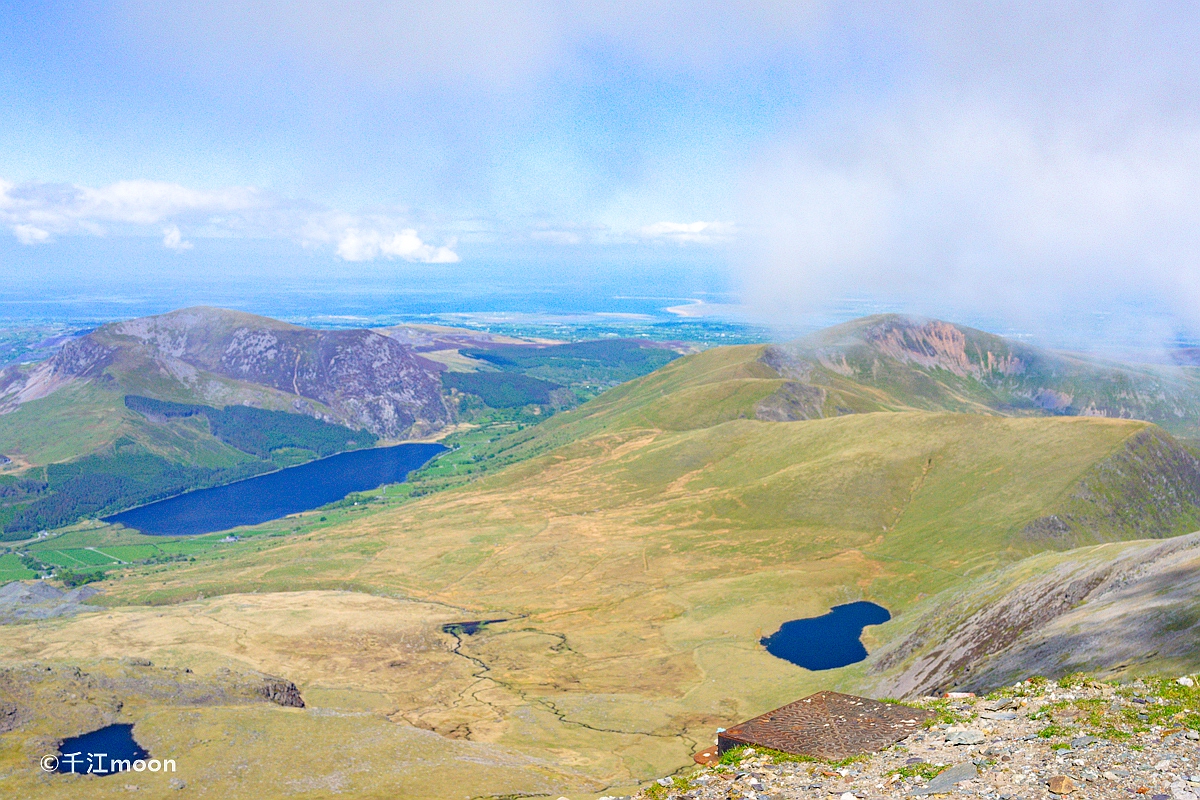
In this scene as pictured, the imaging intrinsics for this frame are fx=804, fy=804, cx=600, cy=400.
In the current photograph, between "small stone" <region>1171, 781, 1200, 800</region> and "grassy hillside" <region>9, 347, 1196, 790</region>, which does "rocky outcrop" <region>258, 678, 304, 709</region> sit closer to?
"grassy hillside" <region>9, 347, 1196, 790</region>

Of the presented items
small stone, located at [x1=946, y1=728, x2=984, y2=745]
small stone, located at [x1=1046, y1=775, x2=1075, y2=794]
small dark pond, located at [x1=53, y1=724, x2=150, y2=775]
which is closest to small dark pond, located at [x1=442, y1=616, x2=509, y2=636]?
small dark pond, located at [x1=53, y1=724, x2=150, y2=775]

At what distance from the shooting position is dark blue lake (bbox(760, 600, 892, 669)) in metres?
136

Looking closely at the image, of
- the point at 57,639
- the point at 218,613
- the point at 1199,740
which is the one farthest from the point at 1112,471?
the point at 57,639

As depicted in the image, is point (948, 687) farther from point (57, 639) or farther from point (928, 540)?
point (57, 639)

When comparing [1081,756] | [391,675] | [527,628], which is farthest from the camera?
[527,628]

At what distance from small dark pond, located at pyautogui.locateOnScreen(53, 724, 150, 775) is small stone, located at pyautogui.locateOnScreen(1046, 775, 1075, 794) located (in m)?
72.8

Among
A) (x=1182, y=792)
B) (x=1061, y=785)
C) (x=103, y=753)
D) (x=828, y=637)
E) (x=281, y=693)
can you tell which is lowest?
(x=828, y=637)

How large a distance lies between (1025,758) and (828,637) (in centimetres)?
12044

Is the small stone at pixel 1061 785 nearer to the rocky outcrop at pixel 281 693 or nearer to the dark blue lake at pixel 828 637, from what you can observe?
the rocky outcrop at pixel 281 693

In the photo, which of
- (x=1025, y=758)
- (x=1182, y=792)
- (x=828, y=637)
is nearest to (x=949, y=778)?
(x=1025, y=758)

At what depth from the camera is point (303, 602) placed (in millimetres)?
175125

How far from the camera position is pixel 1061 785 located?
2948 cm

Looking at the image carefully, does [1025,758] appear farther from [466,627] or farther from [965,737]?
[466,627]

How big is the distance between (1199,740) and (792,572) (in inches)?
5928
